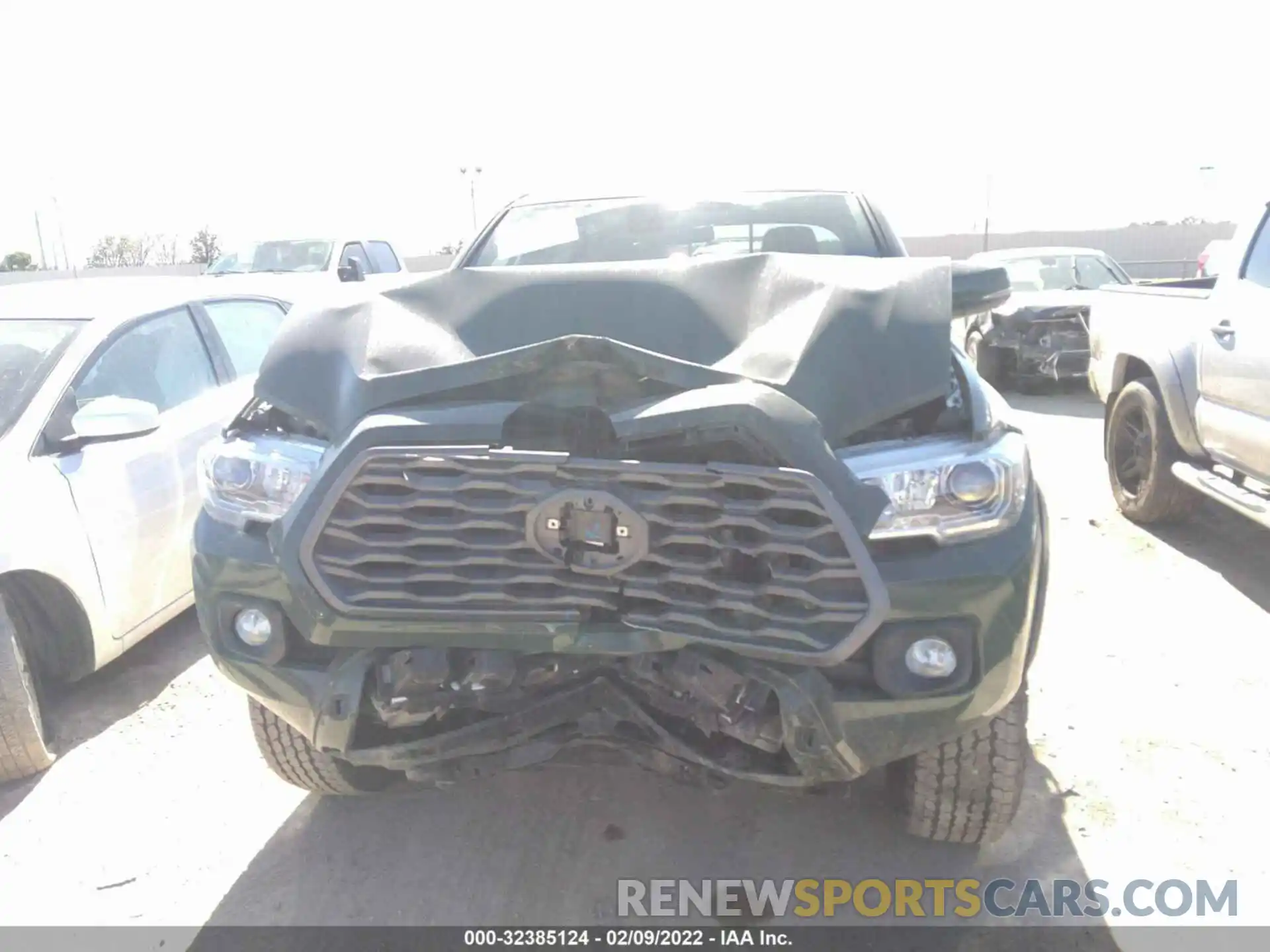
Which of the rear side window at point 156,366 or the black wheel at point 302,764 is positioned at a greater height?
the rear side window at point 156,366

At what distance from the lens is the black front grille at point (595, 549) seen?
6.70 feet

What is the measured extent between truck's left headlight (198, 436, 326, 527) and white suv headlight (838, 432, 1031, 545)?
50.9 inches

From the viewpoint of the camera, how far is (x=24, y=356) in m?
3.83

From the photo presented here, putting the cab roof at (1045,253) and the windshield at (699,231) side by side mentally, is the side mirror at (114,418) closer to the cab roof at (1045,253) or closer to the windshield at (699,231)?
the windshield at (699,231)

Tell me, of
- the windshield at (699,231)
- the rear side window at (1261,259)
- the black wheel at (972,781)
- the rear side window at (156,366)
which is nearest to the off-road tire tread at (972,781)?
the black wheel at (972,781)

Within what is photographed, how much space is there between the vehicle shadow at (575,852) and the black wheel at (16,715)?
0.99 metres

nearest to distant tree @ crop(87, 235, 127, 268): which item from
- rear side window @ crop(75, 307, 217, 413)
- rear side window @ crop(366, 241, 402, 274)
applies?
rear side window @ crop(366, 241, 402, 274)

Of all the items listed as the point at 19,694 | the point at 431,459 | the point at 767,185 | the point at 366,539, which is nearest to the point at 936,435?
the point at 431,459

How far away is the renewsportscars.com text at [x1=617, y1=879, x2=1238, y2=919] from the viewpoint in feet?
8.34

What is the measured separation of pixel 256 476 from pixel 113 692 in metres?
2.09

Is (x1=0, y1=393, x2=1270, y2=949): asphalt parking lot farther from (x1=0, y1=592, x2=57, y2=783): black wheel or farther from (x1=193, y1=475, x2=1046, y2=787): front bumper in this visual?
(x1=193, y1=475, x2=1046, y2=787): front bumper

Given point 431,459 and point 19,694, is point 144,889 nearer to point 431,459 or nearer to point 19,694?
point 19,694

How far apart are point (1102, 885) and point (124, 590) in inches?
137

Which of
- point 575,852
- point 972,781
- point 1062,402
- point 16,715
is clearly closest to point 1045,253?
point 1062,402
